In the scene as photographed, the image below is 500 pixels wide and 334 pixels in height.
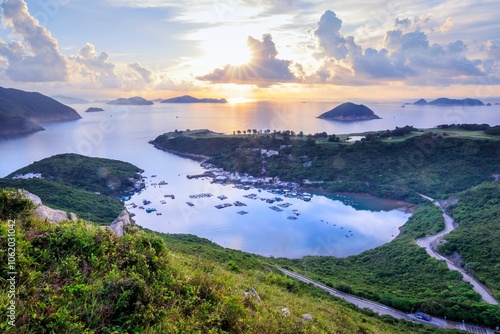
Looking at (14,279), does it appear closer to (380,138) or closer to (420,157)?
(420,157)

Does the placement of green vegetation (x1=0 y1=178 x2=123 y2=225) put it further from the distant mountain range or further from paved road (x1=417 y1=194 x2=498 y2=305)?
the distant mountain range

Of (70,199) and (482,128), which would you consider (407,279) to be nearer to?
(70,199)

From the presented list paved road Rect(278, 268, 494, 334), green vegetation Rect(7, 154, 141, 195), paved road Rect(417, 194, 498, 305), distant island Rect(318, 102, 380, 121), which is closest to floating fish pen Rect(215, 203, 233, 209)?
green vegetation Rect(7, 154, 141, 195)

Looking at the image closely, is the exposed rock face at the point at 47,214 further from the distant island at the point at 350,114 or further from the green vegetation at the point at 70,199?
the distant island at the point at 350,114

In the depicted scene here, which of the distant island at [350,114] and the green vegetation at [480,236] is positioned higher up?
the distant island at [350,114]

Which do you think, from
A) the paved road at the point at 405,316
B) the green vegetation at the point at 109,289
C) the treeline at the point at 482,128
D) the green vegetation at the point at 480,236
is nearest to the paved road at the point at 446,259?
the green vegetation at the point at 480,236

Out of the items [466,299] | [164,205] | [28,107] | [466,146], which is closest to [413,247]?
[466,299]
